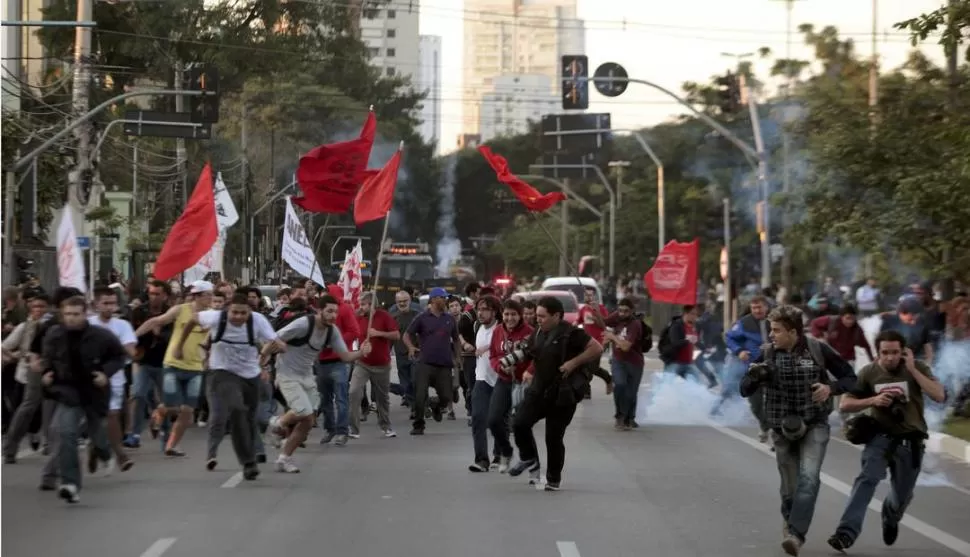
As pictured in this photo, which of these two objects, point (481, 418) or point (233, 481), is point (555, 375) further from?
point (233, 481)

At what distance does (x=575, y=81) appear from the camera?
101ft

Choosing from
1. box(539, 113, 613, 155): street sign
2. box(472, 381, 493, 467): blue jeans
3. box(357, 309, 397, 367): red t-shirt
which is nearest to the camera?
box(472, 381, 493, 467): blue jeans

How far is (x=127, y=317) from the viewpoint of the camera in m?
18.9

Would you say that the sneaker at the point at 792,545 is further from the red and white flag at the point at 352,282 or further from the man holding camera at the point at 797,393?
the red and white flag at the point at 352,282

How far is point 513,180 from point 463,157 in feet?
316

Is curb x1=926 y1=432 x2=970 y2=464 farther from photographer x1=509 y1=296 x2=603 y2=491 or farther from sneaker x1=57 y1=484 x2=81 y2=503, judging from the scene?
sneaker x1=57 y1=484 x2=81 y2=503

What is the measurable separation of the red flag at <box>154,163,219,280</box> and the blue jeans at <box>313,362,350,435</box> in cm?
311

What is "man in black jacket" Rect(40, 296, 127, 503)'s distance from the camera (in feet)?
43.5

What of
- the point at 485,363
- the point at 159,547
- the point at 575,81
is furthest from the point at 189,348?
the point at 575,81

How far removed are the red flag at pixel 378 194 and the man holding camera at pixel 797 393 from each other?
456 inches

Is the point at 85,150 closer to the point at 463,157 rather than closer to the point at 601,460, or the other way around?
the point at 601,460

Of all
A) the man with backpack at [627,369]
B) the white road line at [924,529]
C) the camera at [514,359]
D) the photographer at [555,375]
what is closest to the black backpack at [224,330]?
the camera at [514,359]

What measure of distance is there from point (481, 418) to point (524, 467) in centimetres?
136

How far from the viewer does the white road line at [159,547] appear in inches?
419
